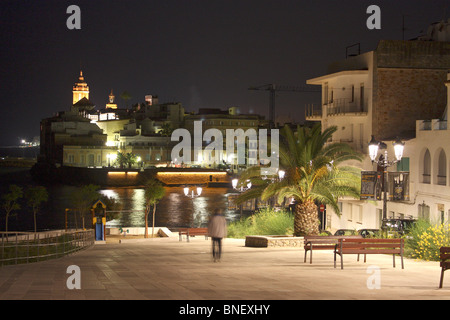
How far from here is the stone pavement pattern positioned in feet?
30.9

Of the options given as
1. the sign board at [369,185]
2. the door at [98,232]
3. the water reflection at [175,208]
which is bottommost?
the water reflection at [175,208]

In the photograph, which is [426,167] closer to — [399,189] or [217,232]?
[399,189]

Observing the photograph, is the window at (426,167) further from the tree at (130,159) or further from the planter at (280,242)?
the tree at (130,159)

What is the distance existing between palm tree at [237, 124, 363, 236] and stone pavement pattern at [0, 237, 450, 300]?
20.5ft

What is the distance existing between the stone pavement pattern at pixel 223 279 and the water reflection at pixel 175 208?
30.6 meters

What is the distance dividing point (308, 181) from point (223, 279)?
35.3ft

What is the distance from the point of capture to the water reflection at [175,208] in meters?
61.2

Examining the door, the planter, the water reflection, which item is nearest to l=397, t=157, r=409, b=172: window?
the planter

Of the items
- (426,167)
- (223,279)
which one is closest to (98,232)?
(426,167)

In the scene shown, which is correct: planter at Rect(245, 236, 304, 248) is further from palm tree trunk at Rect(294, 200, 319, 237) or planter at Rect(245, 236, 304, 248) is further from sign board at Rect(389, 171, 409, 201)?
sign board at Rect(389, 171, 409, 201)

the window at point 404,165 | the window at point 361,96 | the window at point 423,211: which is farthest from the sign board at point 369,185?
the window at point 361,96

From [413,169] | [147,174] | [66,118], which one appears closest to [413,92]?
[413,169]
